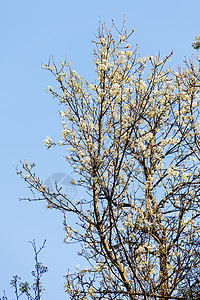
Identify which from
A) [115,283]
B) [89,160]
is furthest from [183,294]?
[89,160]

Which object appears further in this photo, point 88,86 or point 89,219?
point 88,86

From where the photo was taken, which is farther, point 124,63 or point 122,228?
point 124,63

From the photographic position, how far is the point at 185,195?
8031 millimetres

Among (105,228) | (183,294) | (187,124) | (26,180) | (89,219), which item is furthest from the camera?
(187,124)

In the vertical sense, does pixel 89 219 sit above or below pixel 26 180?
below

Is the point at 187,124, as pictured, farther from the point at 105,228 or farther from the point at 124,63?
the point at 105,228

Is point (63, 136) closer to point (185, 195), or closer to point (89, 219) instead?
point (89, 219)

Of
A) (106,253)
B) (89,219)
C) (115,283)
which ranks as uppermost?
(89,219)

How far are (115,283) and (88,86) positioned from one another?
4.81 meters

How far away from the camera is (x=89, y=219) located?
8.11 meters

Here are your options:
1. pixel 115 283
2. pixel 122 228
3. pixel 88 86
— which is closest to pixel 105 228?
pixel 122 228

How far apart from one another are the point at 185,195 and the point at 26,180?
142 inches

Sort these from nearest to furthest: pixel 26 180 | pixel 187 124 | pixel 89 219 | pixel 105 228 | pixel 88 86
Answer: pixel 105 228
pixel 89 219
pixel 26 180
pixel 88 86
pixel 187 124

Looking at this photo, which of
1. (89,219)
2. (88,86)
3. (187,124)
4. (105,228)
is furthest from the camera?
(187,124)
